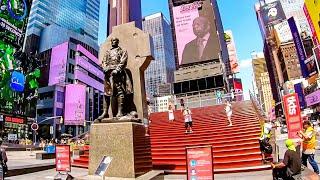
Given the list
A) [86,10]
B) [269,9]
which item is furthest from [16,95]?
[269,9]

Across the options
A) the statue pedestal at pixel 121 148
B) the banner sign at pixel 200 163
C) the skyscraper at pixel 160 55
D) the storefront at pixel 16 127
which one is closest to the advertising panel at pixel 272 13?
the skyscraper at pixel 160 55

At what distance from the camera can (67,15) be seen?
390 feet

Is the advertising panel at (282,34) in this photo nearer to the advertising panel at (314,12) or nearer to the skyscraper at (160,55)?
the skyscraper at (160,55)

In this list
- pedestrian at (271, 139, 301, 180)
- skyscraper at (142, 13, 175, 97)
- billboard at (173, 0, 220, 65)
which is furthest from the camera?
skyscraper at (142, 13, 175, 97)

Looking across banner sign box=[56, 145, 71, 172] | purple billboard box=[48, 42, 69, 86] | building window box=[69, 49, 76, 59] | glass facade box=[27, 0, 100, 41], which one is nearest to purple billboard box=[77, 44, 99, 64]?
building window box=[69, 49, 76, 59]

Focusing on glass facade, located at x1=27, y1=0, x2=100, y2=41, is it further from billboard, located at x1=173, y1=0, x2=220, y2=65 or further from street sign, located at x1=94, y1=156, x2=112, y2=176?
street sign, located at x1=94, y1=156, x2=112, y2=176

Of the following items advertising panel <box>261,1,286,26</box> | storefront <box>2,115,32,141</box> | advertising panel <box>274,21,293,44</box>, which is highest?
advertising panel <box>261,1,286,26</box>

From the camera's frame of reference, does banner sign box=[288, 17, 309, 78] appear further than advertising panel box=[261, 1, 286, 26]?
No

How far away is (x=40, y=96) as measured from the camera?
7856 cm

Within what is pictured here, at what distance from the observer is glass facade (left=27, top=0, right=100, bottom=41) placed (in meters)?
106

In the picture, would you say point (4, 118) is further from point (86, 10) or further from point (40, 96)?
point (86, 10)

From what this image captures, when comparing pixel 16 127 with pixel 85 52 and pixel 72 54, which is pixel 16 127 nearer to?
pixel 72 54

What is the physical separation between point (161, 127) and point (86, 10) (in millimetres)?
123314

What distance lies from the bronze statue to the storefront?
50.9 m
